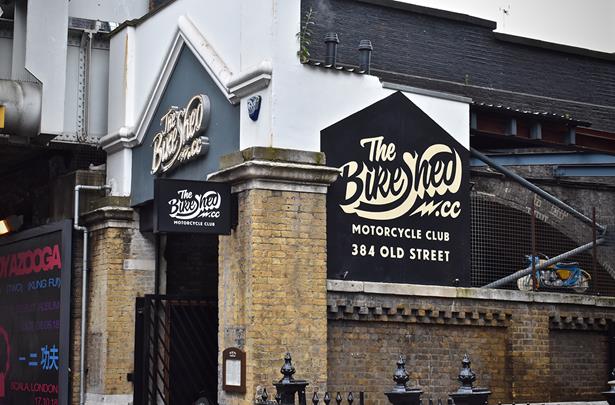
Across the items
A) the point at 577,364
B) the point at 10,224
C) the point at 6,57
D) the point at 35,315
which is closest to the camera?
the point at 577,364

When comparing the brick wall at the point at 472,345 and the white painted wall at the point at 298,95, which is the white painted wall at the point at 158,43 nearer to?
the white painted wall at the point at 298,95

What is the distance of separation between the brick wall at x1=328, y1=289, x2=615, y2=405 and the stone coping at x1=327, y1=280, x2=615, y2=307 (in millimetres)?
84

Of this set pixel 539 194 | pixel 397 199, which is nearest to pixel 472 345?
pixel 397 199

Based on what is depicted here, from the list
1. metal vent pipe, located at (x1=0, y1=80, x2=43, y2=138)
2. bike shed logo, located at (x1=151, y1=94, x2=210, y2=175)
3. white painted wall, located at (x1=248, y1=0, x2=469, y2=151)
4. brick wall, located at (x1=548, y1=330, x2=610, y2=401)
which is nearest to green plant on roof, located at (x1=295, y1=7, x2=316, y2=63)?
white painted wall, located at (x1=248, y1=0, x2=469, y2=151)

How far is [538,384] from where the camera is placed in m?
17.0

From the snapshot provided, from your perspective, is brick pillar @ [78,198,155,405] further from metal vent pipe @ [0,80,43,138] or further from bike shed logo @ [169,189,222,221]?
bike shed logo @ [169,189,222,221]

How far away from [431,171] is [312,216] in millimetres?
2299

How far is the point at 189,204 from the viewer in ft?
50.6

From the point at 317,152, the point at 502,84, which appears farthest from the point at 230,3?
the point at 502,84

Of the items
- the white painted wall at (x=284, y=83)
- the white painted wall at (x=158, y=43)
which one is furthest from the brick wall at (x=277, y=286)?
the white painted wall at (x=158, y=43)

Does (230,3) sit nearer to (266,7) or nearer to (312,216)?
(266,7)

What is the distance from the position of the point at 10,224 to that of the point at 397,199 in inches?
396

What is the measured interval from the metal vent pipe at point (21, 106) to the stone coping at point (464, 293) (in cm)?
663

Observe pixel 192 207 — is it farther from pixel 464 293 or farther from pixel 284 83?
pixel 464 293
